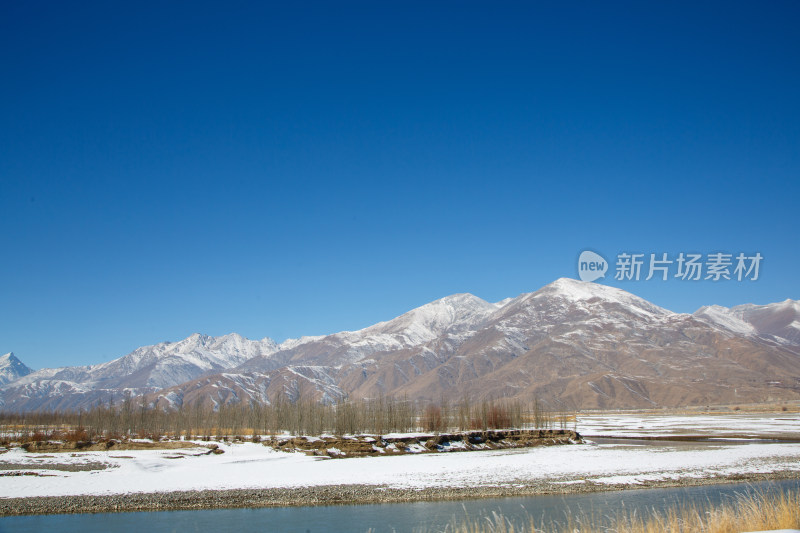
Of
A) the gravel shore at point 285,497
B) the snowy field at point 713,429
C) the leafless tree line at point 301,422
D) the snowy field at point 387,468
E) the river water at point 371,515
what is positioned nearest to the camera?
the river water at point 371,515

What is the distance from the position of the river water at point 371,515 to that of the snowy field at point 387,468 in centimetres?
548

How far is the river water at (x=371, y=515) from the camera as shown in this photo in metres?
25.9

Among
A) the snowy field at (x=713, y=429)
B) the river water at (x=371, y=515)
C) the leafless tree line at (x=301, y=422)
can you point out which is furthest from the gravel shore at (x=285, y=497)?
the leafless tree line at (x=301, y=422)

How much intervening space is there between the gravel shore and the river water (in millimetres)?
1234

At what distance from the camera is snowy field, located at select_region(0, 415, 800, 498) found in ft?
124

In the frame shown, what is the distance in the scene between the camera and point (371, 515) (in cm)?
2873

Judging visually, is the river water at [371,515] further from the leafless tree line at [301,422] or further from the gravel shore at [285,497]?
the leafless tree line at [301,422]

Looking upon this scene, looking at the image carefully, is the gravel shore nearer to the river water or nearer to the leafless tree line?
the river water

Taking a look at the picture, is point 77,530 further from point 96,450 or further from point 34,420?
point 34,420

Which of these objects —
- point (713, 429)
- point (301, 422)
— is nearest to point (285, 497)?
point (301, 422)

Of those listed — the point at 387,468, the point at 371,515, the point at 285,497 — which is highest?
the point at 371,515

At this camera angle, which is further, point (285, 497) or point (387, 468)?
point (387, 468)

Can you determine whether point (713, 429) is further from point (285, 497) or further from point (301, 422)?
point (285, 497)

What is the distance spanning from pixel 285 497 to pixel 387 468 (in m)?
15.7
